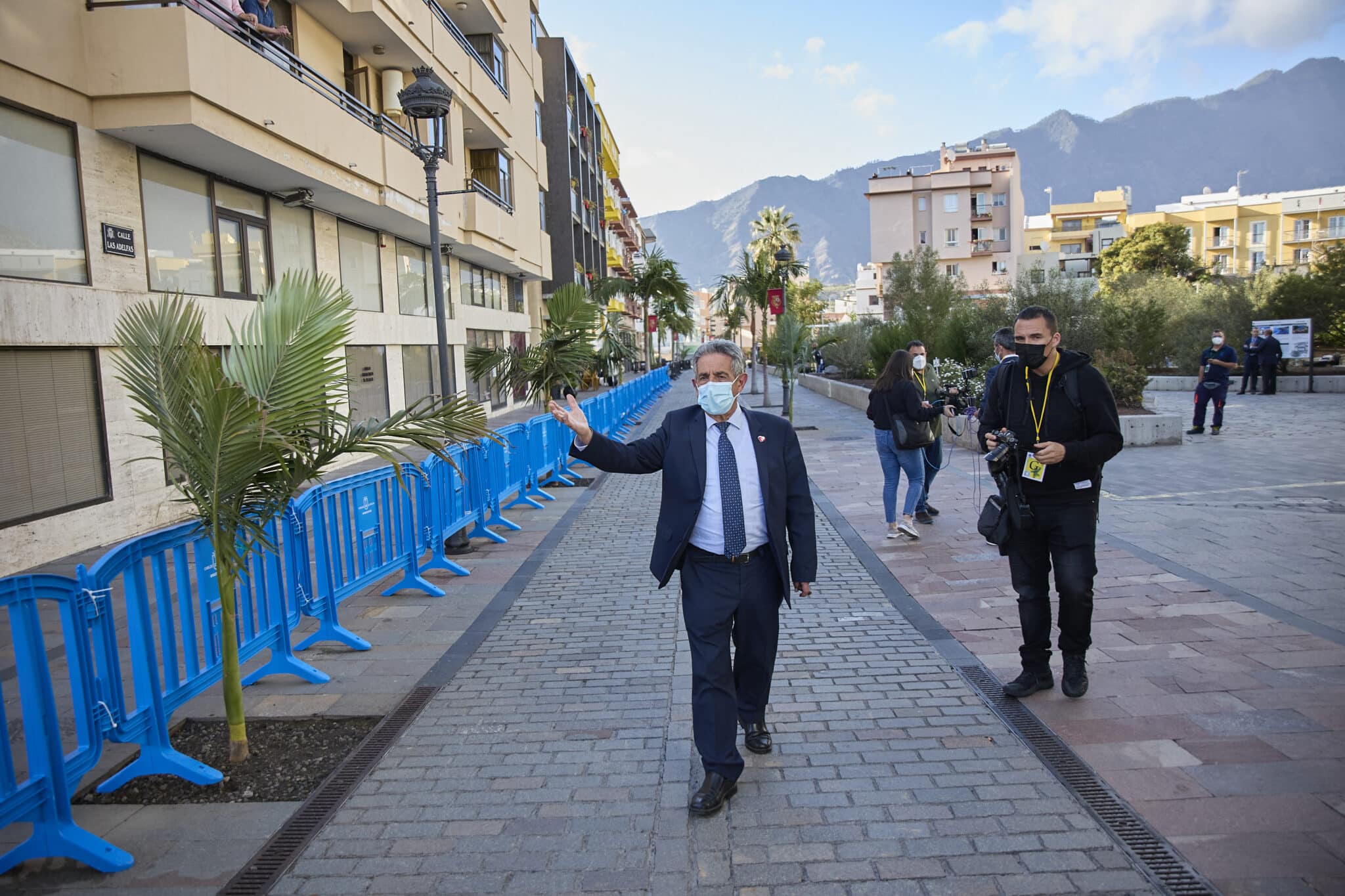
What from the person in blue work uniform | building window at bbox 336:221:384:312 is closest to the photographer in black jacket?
the person in blue work uniform

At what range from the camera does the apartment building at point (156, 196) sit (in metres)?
8.48

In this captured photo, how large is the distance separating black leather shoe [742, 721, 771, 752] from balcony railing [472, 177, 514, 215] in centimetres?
1664

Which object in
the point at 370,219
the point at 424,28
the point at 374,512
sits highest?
the point at 424,28

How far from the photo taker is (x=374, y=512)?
6.51 metres

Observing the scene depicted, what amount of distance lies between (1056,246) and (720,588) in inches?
4000

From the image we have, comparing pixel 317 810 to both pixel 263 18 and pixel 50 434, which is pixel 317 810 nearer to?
pixel 50 434

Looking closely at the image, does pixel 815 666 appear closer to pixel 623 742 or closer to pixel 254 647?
pixel 623 742

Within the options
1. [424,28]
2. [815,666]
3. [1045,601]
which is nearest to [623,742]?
[815,666]

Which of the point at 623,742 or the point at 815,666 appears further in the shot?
the point at 815,666

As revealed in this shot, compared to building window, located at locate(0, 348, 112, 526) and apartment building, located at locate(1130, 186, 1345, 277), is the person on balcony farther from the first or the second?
apartment building, located at locate(1130, 186, 1345, 277)

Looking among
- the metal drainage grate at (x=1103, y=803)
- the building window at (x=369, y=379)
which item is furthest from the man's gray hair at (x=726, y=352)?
the building window at (x=369, y=379)

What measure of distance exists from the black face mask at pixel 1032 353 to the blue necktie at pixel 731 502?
5.65 feet

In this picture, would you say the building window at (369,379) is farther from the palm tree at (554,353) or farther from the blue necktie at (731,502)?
the blue necktie at (731,502)

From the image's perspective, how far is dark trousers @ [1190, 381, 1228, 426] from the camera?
50.7 feet
